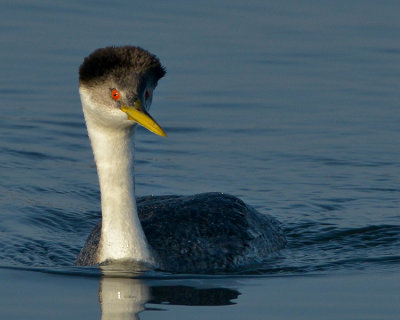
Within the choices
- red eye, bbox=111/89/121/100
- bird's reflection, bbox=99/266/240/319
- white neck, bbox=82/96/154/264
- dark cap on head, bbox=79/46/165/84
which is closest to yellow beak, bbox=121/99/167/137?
red eye, bbox=111/89/121/100

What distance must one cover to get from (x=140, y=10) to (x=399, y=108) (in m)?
5.99

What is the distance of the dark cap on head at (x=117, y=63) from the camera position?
35.8 ft

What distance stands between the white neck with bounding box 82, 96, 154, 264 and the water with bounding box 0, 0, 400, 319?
0.32 m

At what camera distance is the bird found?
35.8 ft

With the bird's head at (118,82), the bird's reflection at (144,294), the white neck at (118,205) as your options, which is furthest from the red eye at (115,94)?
the bird's reflection at (144,294)

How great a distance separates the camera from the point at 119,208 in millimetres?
11469

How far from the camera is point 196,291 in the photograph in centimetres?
1091

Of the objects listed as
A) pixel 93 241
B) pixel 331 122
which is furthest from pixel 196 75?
pixel 93 241

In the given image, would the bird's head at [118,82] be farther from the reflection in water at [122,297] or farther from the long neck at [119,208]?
the reflection in water at [122,297]

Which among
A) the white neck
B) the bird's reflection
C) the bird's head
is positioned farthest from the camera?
the white neck

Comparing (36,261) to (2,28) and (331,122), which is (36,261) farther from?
(2,28)

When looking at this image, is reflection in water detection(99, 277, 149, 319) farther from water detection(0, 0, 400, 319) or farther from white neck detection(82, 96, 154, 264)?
white neck detection(82, 96, 154, 264)

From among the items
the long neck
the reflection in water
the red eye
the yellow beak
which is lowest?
the reflection in water

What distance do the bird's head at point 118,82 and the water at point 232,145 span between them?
5.19 feet
